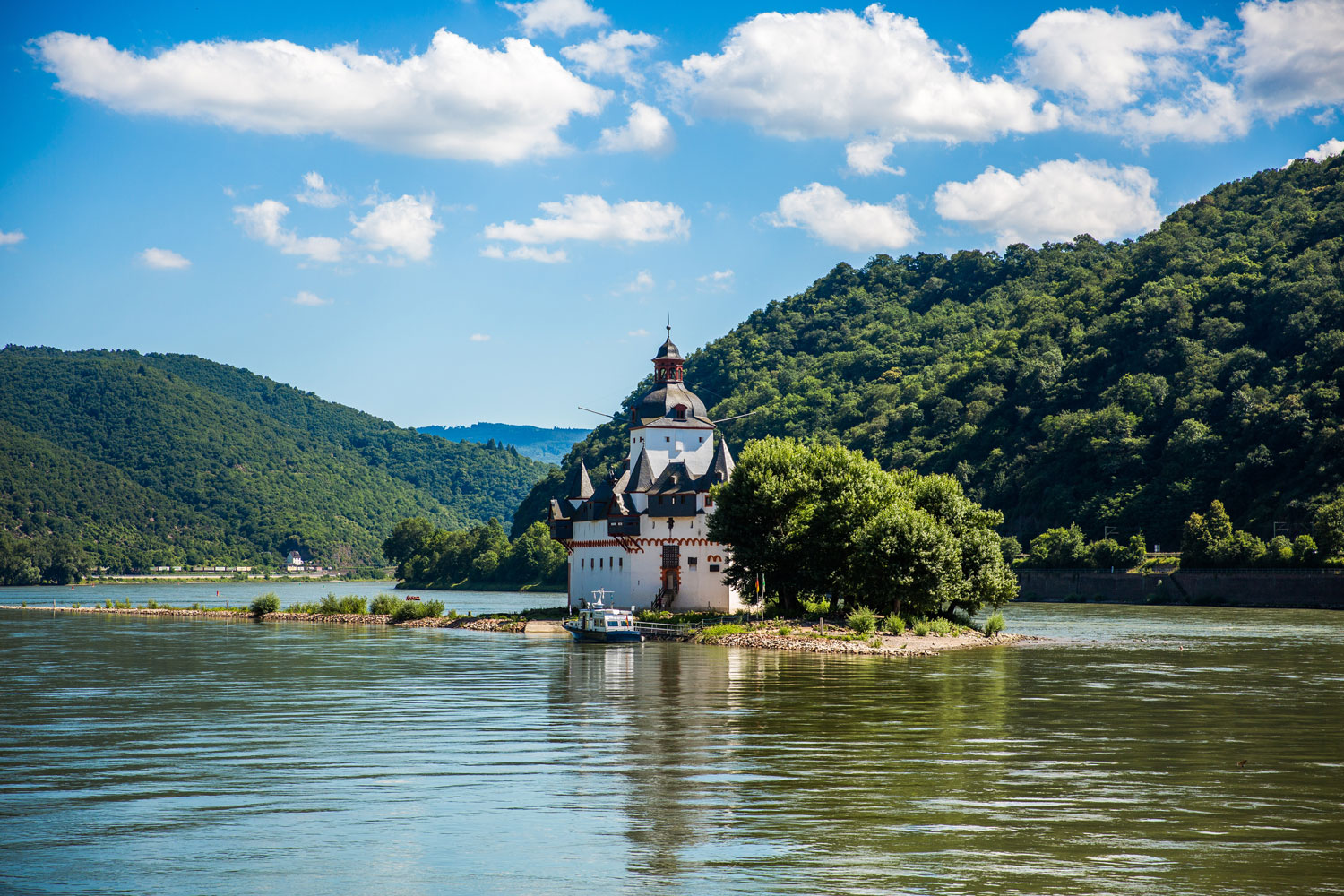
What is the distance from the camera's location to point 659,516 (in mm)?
78938

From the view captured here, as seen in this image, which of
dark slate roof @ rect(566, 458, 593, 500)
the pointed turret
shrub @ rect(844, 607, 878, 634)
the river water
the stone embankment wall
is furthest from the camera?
the stone embankment wall

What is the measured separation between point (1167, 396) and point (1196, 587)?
40.4m

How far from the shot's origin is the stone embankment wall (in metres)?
107

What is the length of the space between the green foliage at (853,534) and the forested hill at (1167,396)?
6728cm

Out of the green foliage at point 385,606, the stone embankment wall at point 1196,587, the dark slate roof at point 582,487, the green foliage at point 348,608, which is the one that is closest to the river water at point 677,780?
the dark slate roof at point 582,487

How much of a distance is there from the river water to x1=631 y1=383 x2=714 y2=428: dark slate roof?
37.1 m

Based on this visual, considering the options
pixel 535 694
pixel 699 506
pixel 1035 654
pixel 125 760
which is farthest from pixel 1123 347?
pixel 125 760

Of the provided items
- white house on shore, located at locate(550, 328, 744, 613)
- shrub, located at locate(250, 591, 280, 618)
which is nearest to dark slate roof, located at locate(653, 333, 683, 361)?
white house on shore, located at locate(550, 328, 744, 613)

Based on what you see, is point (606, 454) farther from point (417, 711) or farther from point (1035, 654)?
point (417, 711)

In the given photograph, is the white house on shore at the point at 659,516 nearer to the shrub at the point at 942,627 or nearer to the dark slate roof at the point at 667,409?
the dark slate roof at the point at 667,409

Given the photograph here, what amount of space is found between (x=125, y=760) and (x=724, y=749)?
12863mm

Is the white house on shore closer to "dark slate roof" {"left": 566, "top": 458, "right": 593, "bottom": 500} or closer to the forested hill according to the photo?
"dark slate roof" {"left": 566, "top": 458, "right": 593, "bottom": 500}

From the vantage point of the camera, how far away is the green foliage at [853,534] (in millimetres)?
64062

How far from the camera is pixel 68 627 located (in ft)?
279
